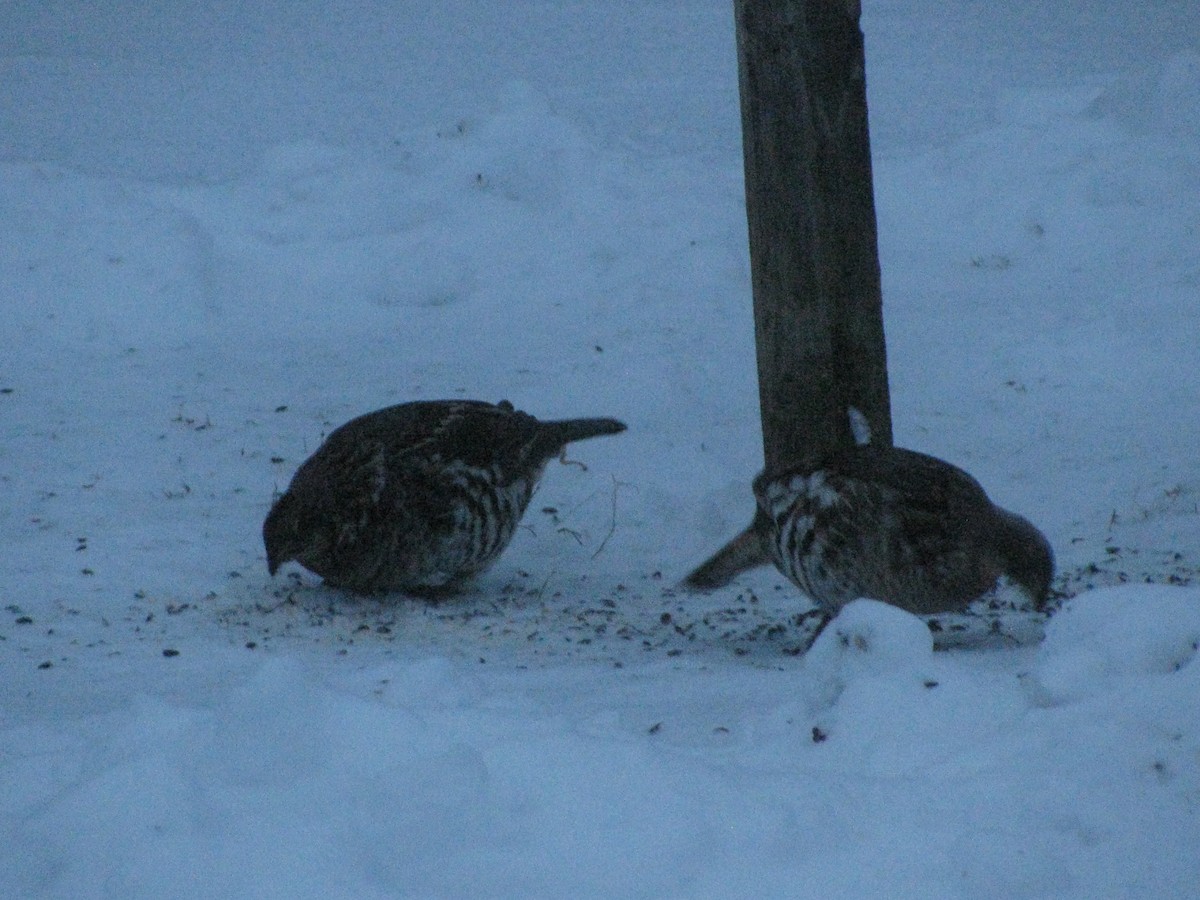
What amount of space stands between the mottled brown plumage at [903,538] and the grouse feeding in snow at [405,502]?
1.22m

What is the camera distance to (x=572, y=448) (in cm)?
727

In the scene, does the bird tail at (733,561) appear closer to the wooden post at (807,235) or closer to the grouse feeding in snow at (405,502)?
the wooden post at (807,235)

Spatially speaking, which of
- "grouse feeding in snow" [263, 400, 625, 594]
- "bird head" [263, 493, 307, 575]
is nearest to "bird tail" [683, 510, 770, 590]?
"grouse feeding in snow" [263, 400, 625, 594]

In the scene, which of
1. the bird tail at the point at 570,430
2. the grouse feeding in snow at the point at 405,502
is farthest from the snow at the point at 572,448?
the bird tail at the point at 570,430

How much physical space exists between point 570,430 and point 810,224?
1.31 metres

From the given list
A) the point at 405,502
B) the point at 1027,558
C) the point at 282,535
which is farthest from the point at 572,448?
the point at 1027,558

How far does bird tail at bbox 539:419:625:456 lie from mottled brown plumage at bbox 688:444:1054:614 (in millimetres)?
1311

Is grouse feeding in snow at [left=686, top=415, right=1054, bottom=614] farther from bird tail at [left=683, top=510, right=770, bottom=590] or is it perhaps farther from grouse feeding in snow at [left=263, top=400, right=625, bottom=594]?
grouse feeding in snow at [left=263, top=400, right=625, bottom=594]

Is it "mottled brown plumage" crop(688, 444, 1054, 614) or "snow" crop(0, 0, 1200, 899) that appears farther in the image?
"mottled brown plumage" crop(688, 444, 1054, 614)

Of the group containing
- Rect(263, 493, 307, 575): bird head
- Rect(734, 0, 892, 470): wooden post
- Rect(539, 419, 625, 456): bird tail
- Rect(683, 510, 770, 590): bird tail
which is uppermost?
Rect(734, 0, 892, 470): wooden post

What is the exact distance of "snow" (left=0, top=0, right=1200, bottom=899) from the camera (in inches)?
114

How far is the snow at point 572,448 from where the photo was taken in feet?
9.48

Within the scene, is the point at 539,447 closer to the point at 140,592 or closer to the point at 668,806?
the point at 140,592

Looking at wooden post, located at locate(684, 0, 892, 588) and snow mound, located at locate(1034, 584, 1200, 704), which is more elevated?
wooden post, located at locate(684, 0, 892, 588)
